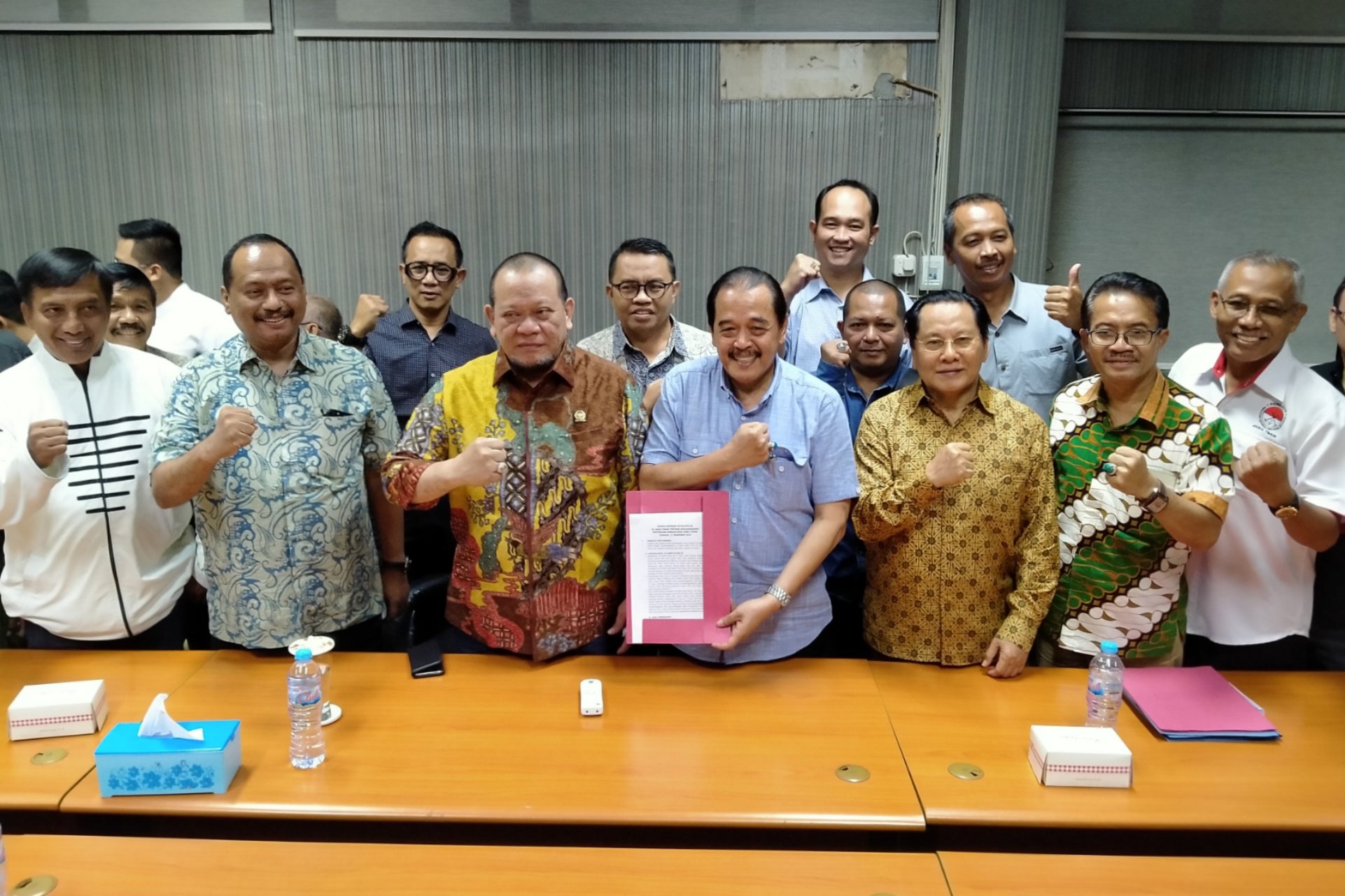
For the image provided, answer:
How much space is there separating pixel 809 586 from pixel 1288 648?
1.26 meters

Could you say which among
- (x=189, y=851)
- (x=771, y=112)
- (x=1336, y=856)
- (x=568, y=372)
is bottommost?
(x=1336, y=856)

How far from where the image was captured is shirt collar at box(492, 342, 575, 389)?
199 cm

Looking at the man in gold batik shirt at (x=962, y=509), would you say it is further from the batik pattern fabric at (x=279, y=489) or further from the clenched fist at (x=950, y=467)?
the batik pattern fabric at (x=279, y=489)

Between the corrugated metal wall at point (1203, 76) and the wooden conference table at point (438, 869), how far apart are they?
167 inches


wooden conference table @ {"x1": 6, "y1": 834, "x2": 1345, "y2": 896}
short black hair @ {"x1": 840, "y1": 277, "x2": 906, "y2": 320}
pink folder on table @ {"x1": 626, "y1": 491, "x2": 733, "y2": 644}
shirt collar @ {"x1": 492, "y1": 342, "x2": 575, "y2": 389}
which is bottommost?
wooden conference table @ {"x1": 6, "y1": 834, "x2": 1345, "y2": 896}

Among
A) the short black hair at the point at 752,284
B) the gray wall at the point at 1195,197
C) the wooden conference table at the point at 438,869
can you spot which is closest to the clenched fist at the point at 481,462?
the short black hair at the point at 752,284

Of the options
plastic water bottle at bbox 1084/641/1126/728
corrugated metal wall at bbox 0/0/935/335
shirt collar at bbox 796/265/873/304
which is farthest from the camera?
corrugated metal wall at bbox 0/0/935/335

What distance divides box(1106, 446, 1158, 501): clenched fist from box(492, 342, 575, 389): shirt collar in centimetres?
126

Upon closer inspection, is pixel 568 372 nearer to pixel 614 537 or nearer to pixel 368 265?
pixel 614 537

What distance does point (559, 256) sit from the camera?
439 centimetres

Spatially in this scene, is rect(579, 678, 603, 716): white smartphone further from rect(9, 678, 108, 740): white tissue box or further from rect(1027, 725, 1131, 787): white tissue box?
rect(9, 678, 108, 740): white tissue box

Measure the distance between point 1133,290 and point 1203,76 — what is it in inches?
128

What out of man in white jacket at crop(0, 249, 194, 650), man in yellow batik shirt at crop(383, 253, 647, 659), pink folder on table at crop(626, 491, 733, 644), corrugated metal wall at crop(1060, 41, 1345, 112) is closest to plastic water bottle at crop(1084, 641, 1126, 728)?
pink folder on table at crop(626, 491, 733, 644)

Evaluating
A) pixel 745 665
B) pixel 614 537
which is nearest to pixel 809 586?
pixel 745 665
